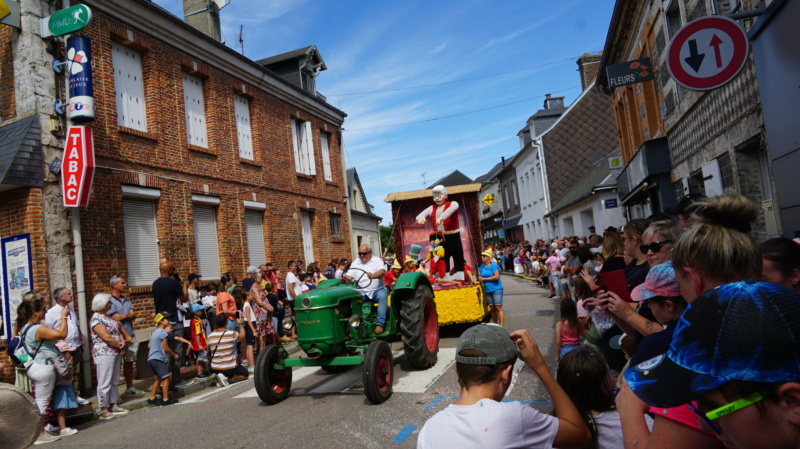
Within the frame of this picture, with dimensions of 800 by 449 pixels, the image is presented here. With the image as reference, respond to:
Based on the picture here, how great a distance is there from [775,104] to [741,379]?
632cm

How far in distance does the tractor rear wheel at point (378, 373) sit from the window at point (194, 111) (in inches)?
334

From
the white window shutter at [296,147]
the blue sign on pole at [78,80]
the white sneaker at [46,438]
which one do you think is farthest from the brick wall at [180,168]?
the white sneaker at [46,438]

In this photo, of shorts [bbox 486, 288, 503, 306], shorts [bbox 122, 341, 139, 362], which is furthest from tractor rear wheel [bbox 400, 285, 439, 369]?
shorts [bbox 122, 341, 139, 362]

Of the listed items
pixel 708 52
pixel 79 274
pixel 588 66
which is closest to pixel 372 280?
pixel 708 52

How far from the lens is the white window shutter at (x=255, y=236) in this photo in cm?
1424

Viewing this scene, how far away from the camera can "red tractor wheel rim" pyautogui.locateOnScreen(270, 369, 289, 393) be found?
6.46 metres

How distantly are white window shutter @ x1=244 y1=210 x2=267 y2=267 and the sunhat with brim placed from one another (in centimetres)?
1361

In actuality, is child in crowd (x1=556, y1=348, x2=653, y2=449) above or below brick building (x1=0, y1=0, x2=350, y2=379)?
below

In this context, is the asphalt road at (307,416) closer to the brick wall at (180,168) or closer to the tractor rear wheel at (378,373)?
the tractor rear wheel at (378,373)

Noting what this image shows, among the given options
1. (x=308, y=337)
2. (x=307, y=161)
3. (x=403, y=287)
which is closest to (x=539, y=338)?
(x=403, y=287)

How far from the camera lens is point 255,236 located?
573 inches

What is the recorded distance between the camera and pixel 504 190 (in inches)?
1812

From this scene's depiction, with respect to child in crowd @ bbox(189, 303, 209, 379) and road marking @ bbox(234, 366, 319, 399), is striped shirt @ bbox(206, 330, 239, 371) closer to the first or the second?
child in crowd @ bbox(189, 303, 209, 379)

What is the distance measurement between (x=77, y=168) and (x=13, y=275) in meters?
1.96
